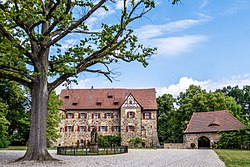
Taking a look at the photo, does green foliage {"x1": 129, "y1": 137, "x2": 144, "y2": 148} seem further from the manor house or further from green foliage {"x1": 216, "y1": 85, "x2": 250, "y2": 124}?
green foliage {"x1": 216, "y1": 85, "x2": 250, "y2": 124}

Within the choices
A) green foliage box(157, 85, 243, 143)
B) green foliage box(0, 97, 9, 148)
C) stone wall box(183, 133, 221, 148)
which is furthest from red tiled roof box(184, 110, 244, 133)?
green foliage box(0, 97, 9, 148)

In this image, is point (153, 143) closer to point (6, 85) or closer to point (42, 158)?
point (6, 85)

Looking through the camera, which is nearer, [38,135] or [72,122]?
[38,135]

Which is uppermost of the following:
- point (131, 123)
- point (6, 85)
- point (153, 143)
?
point (6, 85)

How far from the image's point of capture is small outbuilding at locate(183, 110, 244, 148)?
1572 inches

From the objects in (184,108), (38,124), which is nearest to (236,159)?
(38,124)

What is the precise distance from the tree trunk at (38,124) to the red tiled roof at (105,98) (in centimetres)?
3257

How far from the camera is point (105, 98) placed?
165 feet

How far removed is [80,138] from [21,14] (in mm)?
37095

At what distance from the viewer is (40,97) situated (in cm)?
1625

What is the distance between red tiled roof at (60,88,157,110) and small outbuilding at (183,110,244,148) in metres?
7.87

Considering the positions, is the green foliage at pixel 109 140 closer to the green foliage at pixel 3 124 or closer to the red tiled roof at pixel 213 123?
the red tiled roof at pixel 213 123

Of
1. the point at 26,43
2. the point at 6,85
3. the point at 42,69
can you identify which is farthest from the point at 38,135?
the point at 6,85

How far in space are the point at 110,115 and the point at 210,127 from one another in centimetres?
1567
